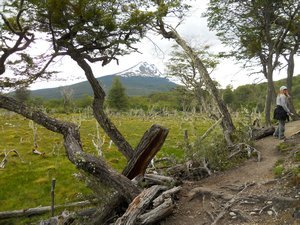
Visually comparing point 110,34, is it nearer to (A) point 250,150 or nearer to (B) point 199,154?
(B) point 199,154

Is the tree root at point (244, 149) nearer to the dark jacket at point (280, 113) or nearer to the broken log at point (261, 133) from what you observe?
the dark jacket at point (280, 113)

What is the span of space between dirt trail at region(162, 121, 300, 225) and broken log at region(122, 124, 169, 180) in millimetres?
1317

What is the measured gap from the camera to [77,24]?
483 inches

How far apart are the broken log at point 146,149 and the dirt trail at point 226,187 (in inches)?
51.8

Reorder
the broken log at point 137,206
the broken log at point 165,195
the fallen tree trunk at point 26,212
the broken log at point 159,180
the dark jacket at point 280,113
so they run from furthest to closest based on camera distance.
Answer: the fallen tree trunk at point 26,212, the dark jacket at point 280,113, the broken log at point 159,180, the broken log at point 165,195, the broken log at point 137,206

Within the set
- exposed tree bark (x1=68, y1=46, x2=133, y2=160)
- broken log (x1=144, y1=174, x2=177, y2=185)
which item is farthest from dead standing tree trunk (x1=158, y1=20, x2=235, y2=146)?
broken log (x1=144, y1=174, x2=177, y2=185)

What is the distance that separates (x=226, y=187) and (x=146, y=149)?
2375 mm

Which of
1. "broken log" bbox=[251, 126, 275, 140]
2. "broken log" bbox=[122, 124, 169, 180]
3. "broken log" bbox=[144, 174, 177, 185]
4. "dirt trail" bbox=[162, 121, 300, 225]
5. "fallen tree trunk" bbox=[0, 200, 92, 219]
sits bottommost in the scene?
"fallen tree trunk" bbox=[0, 200, 92, 219]

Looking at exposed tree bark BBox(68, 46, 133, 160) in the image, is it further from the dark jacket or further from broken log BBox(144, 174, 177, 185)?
the dark jacket

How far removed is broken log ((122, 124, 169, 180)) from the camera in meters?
8.80

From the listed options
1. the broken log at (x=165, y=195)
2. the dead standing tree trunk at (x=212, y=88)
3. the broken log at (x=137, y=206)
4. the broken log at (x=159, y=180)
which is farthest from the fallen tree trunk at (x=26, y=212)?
the dead standing tree trunk at (x=212, y=88)

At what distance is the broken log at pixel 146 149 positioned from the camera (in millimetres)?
8805

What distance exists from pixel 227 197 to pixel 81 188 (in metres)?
9.48

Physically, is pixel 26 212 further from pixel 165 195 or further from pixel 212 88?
pixel 212 88
